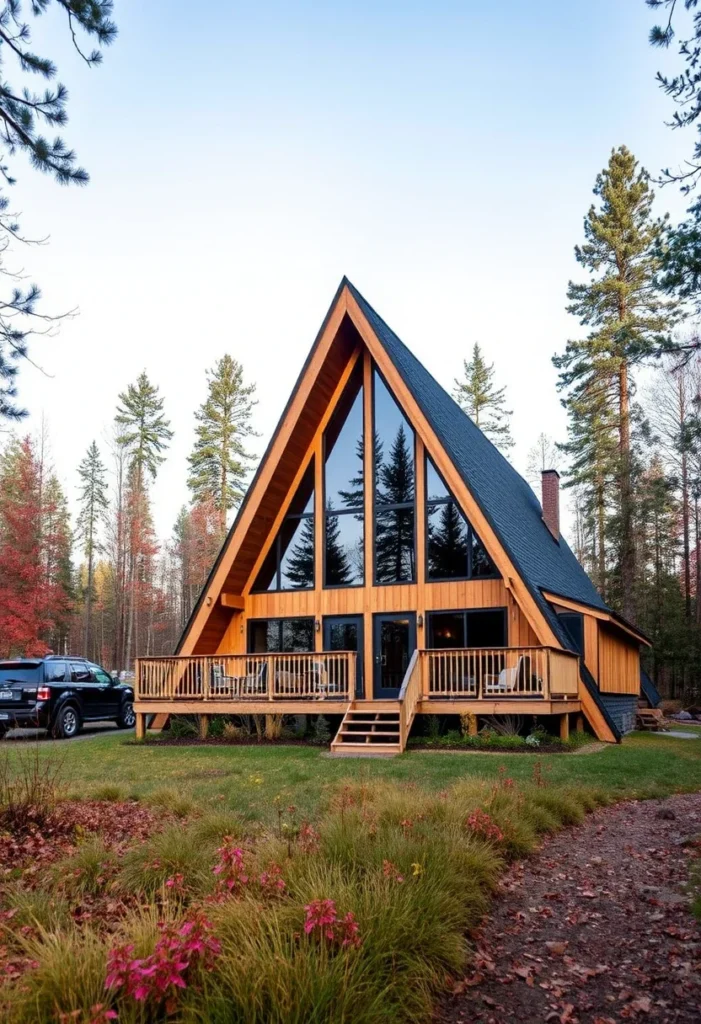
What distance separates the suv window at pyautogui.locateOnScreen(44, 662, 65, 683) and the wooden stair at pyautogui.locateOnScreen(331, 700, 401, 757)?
261 inches

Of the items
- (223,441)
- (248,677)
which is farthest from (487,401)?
(248,677)

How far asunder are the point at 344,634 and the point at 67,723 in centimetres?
636

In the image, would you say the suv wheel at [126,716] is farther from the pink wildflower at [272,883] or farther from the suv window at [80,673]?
the pink wildflower at [272,883]

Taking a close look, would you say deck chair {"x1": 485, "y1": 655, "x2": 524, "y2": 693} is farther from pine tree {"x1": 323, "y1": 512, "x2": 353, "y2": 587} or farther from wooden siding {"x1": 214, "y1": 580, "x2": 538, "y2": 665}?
pine tree {"x1": 323, "y1": 512, "x2": 353, "y2": 587}

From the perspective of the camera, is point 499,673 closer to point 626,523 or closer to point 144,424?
point 626,523

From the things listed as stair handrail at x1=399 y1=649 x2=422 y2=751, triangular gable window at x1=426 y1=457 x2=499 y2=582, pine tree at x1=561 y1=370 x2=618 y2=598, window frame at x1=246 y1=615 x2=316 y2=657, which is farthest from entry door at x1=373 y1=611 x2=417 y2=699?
pine tree at x1=561 y1=370 x2=618 y2=598

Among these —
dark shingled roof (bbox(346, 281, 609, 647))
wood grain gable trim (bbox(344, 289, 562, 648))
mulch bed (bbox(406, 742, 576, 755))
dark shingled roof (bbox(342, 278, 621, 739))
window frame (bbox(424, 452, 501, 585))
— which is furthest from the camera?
window frame (bbox(424, 452, 501, 585))

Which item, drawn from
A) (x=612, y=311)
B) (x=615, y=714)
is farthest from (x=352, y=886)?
(x=612, y=311)

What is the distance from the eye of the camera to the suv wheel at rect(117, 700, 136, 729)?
64.3 ft

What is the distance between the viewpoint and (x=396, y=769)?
10406 millimetres

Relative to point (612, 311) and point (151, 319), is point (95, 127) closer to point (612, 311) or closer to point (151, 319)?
point (151, 319)

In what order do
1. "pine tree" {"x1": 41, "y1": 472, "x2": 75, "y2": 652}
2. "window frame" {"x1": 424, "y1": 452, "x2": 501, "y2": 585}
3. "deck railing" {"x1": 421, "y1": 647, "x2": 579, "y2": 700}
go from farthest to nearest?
"pine tree" {"x1": 41, "y1": 472, "x2": 75, "y2": 652} → "window frame" {"x1": 424, "y1": 452, "x2": 501, "y2": 585} → "deck railing" {"x1": 421, "y1": 647, "x2": 579, "y2": 700}

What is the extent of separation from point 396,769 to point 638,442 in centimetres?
2364

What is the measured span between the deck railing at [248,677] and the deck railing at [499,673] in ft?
5.40
